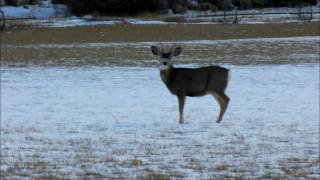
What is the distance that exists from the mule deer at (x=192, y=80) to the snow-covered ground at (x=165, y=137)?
10765 mm

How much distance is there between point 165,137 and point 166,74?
17219mm

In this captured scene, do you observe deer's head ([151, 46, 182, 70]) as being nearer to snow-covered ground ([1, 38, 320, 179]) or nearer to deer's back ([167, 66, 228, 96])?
deer's back ([167, 66, 228, 96])

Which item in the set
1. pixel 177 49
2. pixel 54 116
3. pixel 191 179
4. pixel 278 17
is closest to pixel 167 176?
pixel 191 179

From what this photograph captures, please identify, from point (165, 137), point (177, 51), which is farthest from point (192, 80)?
point (165, 137)

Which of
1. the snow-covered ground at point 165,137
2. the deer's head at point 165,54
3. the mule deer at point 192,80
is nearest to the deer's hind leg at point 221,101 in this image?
the mule deer at point 192,80

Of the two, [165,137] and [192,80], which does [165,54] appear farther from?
[165,137]

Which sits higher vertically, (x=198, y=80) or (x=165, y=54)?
(x=165, y=54)

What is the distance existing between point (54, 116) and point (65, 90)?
27.6 ft

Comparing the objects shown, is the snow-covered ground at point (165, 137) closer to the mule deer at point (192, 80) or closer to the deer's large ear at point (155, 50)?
the mule deer at point (192, 80)

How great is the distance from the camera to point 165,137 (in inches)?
832

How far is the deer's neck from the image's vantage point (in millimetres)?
3888

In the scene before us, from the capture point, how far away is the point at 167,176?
59.2 feet

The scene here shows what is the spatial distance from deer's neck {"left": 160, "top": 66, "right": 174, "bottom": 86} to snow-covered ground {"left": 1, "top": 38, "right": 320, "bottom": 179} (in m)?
10.8

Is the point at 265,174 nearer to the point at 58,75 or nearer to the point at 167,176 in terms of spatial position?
the point at 167,176
